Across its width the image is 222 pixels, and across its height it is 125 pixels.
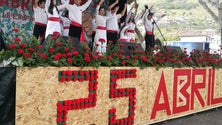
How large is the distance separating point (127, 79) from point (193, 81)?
6.69ft

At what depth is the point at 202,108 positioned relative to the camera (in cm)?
623

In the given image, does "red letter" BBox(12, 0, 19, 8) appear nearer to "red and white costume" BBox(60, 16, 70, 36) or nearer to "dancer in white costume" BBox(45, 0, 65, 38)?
"red and white costume" BBox(60, 16, 70, 36)

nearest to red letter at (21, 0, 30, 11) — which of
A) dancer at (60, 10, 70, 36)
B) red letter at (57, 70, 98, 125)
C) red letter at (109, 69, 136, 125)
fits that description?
dancer at (60, 10, 70, 36)

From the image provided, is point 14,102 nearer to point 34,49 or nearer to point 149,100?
point 34,49

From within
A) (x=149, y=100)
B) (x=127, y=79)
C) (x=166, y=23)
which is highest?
(x=166, y=23)

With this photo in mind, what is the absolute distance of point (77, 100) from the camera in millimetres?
3709

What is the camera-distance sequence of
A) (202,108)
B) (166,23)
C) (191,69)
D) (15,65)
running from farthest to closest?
(166,23) → (202,108) → (191,69) → (15,65)

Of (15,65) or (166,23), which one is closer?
(15,65)

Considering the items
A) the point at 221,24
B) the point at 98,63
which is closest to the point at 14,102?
the point at 98,63

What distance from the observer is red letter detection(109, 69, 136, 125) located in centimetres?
418

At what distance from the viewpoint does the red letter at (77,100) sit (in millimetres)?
3515

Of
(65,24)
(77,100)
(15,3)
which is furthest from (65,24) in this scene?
(77,100)

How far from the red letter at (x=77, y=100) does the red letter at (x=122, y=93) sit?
350 millimetres

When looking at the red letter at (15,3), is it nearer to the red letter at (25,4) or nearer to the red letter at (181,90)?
the red letter at (25,4)
